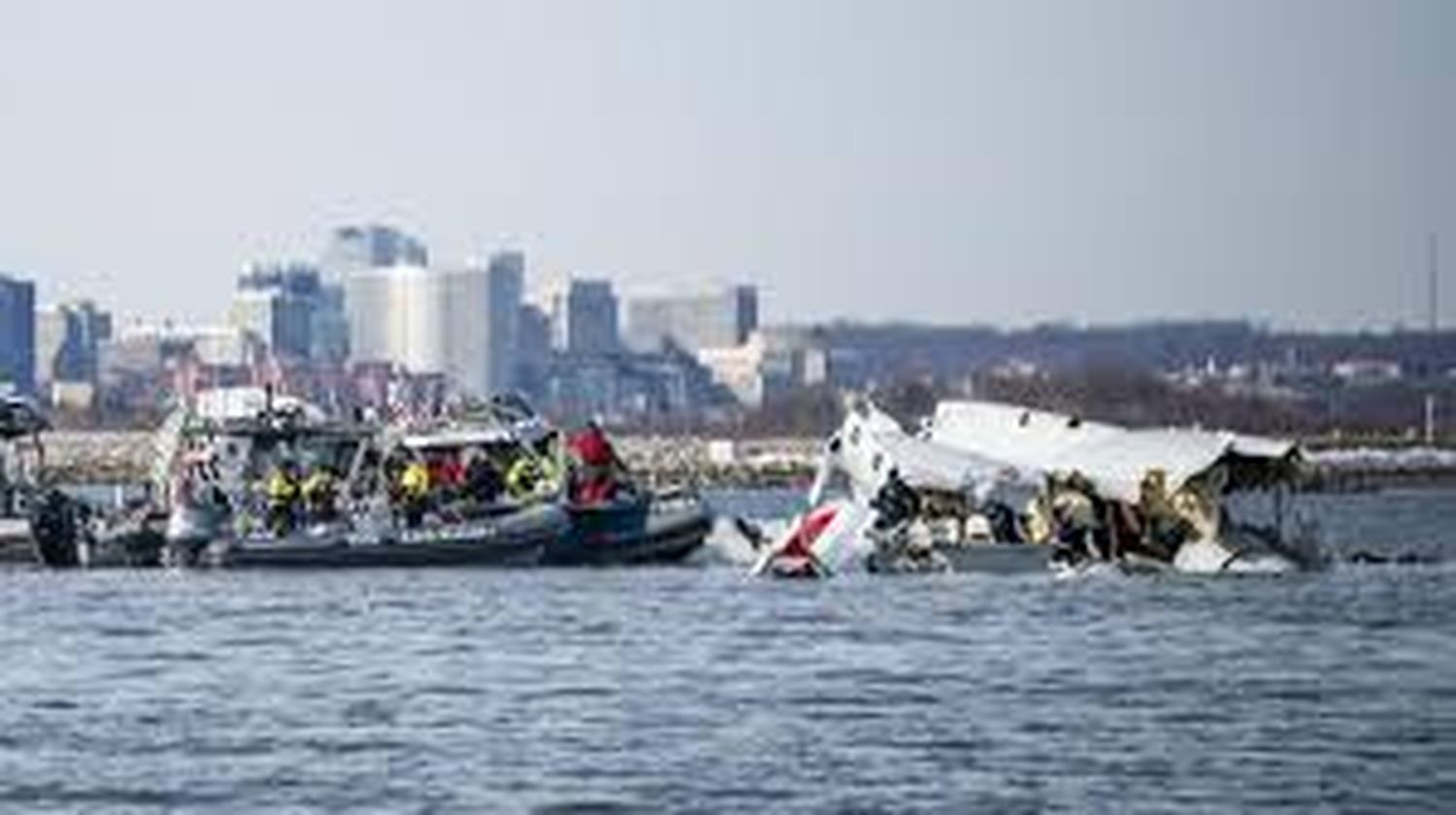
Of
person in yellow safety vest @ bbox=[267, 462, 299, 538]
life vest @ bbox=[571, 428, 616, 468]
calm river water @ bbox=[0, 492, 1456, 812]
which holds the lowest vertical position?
calm river water @ bbox=[0, 492, 1456, 812]

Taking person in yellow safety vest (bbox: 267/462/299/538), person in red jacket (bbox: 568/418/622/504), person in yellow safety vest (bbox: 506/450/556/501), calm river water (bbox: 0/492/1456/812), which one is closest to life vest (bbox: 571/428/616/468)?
person in red jacket (bbox: 568/418/622/504)

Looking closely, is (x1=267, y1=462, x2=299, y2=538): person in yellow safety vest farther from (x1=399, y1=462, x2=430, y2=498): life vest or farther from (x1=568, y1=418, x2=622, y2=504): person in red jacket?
(x1=568, y1=418, x2=622, y2=504): person in red jacket

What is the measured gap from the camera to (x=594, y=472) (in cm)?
8944

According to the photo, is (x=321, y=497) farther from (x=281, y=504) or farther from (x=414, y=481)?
(x=414, y=481)

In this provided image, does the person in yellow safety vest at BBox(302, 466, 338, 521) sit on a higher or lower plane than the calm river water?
higher

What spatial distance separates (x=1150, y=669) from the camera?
59344 millimetres

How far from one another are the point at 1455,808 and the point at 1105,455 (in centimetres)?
4479

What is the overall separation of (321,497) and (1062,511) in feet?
42.7

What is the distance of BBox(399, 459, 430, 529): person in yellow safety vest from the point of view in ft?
290

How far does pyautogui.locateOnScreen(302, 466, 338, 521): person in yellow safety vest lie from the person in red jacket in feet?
13.6

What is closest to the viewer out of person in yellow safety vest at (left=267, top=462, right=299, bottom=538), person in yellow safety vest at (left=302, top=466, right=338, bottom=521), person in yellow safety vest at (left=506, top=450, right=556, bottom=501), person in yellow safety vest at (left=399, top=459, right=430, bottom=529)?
person in yellow safety vest at (left=267, top=462, right=299, bottom=538)

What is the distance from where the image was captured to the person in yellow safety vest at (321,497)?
88812 mm

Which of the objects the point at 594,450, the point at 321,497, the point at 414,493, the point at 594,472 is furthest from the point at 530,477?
the point at 321,497

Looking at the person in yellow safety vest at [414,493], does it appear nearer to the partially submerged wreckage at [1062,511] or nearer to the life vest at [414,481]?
the life vest at [414,481]
